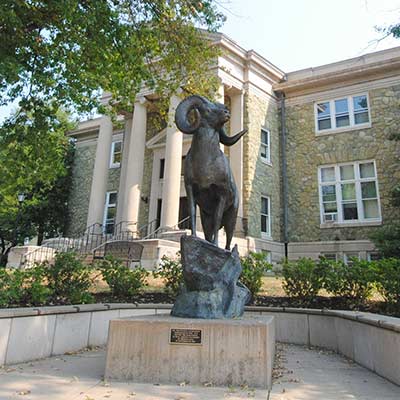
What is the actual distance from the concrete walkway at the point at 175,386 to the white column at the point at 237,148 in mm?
12906

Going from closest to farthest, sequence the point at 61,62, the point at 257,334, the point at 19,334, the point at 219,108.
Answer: the point at 257,334, the point at 19,334, the point at 219,108, the point at 61,62

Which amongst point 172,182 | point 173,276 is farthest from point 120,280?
point 172,182

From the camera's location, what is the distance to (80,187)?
1029 inches

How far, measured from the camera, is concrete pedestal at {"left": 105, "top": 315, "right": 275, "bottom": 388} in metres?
3.75

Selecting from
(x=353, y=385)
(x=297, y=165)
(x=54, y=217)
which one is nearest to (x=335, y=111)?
(x=297, y=165)

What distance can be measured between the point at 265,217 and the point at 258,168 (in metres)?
2.64

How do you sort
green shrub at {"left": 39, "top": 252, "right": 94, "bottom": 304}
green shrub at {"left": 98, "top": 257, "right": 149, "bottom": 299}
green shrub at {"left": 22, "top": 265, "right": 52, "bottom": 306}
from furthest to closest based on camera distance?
green shrub at {"left": 98, "top": 257, "right": 149, "bottom": 299} < green shrub at {"left": 39, "top": 252, "right": 94, "bottom": 304} < green shrub at {"left": 22, "top": 265, "right": 52, "bottom": 306}

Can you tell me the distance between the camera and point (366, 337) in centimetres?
493

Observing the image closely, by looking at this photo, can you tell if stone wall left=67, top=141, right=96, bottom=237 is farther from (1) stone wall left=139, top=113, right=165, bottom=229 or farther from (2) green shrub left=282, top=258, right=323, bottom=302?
(2) green shrub left=282, top=258, right=323, bottom=302

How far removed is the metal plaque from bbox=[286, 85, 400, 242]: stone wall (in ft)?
50.0

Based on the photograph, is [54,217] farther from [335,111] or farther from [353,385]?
[353,385]

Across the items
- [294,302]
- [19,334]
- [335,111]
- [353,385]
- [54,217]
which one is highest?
[335,111]

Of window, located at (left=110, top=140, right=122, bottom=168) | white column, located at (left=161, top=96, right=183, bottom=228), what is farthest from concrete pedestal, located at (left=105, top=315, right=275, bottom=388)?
window, located at (left=110, top=140, right=122, bottom=168)

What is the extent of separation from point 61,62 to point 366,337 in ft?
26.4
